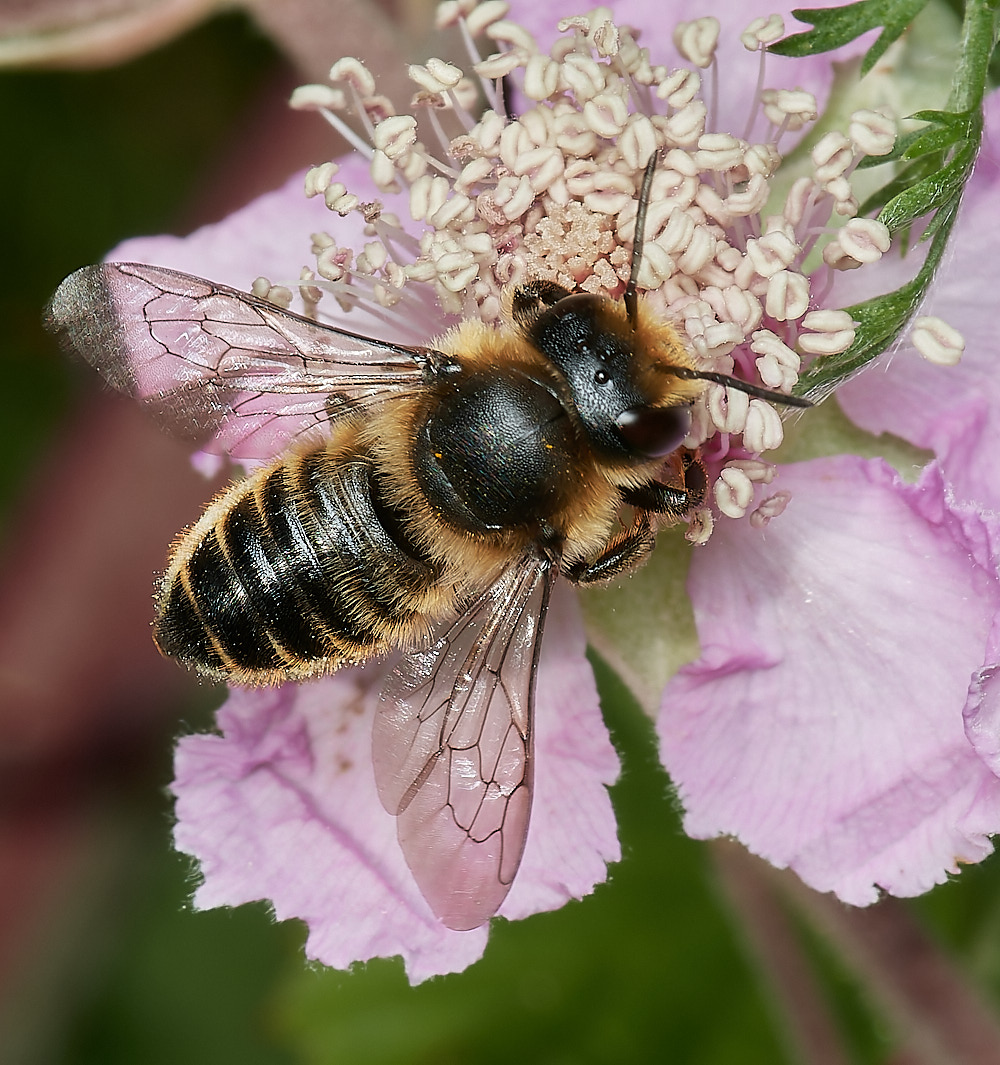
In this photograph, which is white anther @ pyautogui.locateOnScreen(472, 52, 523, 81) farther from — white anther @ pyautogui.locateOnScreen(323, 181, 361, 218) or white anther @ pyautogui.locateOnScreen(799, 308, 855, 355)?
white anther @ pyautogui.locateOnScreen(799, 308, 855, 355)

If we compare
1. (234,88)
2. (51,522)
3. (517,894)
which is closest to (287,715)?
(517,894)

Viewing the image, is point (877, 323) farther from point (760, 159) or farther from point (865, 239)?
point (760, 159)

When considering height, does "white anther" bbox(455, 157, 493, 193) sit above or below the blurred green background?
above

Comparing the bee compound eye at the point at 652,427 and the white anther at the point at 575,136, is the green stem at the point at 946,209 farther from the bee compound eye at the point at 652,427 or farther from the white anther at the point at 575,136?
the white anther at the point at 575,136

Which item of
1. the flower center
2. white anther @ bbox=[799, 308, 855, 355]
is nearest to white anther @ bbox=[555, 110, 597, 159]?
the flower center

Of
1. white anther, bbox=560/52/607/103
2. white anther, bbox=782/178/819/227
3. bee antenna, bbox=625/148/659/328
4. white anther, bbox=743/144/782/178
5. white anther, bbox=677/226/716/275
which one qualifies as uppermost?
white anther, bbox=560/52/607/103
